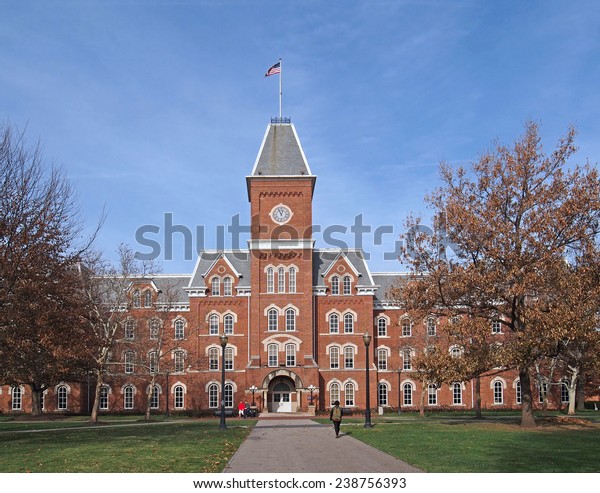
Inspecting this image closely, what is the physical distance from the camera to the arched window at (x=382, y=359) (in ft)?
211

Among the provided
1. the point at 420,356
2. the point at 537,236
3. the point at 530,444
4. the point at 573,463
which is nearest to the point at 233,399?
the point at 420,356

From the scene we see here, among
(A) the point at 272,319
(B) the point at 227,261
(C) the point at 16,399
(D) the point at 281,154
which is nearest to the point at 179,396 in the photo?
(A) the point at 272,319

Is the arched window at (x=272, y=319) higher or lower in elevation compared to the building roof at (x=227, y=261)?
lower

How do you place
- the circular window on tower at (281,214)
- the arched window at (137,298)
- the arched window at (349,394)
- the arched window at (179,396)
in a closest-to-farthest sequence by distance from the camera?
1. the arched window at (137,298)
2. the arched window at (349,394)
3. the circular window on tower at (281,214)
4. the arched window at (179,396)

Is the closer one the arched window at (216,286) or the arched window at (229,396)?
the arched window at (229,396)

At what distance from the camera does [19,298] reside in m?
25.2

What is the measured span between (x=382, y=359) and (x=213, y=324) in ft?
52.5

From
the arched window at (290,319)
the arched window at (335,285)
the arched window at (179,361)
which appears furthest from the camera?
the arched window at (335,285)

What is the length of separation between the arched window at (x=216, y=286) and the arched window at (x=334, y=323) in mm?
10393

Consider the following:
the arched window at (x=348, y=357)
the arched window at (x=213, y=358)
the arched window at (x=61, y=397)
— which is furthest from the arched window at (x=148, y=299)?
the arched window at (x=348, y=357)

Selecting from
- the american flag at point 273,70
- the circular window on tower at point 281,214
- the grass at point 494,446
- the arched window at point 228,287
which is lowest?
the grass at point 494,446

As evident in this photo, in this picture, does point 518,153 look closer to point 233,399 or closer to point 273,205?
point 273,205

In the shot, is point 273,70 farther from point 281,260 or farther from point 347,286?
point 347,286

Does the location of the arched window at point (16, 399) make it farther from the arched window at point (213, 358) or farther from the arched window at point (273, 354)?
the arched window at point (273, 354)
